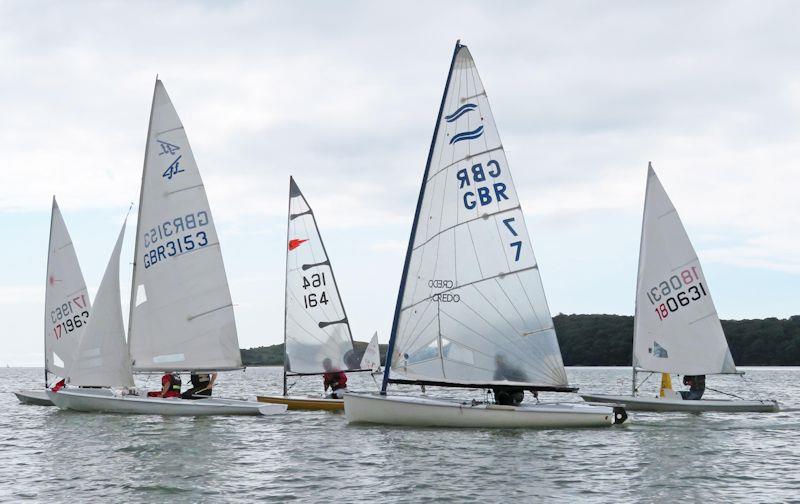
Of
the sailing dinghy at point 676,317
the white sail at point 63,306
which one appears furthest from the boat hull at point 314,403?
the white sail at point 63,306

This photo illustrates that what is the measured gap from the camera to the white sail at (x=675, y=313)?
34.3m

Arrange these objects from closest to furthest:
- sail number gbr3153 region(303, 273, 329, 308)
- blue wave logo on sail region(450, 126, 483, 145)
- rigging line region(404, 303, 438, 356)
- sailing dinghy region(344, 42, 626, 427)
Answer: sailing dinghy region(344, 42, 626, 427) → rigging line region(404, 303, 438, 356) → blue wave logo on sail region(450, 126, 483, 145) → sail number gbr3153 region(303, 273, 329, 308)

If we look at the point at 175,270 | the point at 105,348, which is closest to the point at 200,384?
the point at 105,348

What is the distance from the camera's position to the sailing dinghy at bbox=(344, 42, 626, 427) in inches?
978

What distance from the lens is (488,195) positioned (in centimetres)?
2500

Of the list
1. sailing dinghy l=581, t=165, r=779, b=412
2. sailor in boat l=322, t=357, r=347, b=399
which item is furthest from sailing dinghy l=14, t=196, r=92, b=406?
sailing dinghy l=581, t=165, r=779, b=412

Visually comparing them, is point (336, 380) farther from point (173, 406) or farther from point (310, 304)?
point (173, 406)

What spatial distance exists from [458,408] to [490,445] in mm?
2156

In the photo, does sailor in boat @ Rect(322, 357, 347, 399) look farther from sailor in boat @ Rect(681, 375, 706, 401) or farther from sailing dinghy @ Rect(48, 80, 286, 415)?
sailor in boat @ Rect(681, 375, 706, 401)

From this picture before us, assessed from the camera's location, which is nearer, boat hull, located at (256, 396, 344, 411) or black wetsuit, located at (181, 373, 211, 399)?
black wetsuit, located at (181, 373, 211, 399)

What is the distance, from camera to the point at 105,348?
2875 cm

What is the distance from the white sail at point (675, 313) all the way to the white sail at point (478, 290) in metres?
10.8

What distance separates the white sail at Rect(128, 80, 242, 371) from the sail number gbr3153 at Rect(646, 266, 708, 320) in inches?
609

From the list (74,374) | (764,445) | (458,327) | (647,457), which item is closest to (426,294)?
(458,327)
